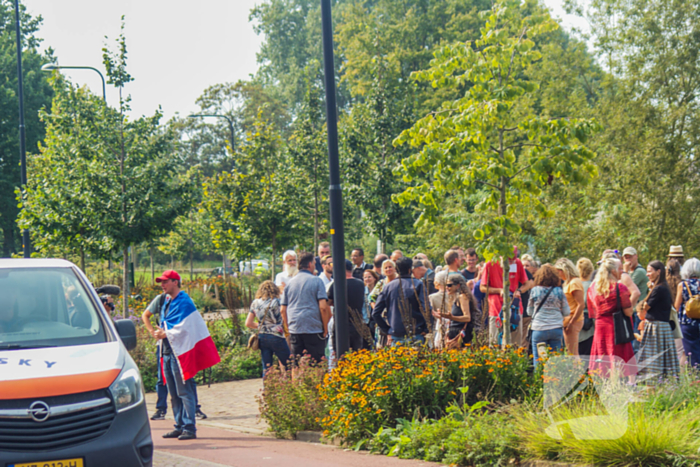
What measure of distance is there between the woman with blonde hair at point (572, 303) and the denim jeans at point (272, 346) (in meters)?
4.06

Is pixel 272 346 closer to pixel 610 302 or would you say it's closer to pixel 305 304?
pixel 305 304

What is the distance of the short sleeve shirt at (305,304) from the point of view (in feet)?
31.2

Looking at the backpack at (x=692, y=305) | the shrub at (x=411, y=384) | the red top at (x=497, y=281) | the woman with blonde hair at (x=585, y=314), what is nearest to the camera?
the shrub at (x=411, y=384)

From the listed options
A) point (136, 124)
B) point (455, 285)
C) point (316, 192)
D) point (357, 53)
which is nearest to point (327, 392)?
point (455, 285)

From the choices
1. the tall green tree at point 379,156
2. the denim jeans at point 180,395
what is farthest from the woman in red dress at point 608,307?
the tall green tree at point 379,156

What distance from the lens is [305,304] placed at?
9.51 metres

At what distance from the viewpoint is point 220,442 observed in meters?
8.12

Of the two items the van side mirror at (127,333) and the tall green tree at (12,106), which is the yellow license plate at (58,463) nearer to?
the van side mirror at (127,333)

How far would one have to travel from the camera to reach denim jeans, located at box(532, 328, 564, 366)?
9211 millimetres

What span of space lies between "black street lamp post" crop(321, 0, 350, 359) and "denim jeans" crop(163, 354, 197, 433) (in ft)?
6.39

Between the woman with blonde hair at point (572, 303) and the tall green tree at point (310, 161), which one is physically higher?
the tall green tree at point (310, 161)

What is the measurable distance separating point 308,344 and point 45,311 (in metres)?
4.53

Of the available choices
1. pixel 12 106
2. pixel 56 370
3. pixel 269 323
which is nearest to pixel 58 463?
pixel 56 370

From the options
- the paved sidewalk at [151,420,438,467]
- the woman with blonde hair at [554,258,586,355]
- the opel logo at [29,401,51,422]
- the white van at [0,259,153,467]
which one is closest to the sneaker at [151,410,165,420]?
the paved sidewalk at [151,420,438,467]
